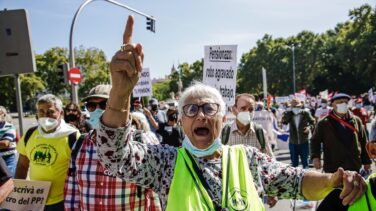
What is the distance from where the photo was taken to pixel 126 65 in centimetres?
169

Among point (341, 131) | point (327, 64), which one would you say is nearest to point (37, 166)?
point (341, 131)

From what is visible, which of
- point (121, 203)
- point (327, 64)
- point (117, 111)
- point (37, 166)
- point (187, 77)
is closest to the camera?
point (117, 111)

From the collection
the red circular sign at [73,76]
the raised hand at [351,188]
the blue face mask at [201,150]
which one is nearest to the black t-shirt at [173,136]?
the blue face mask at [201,150]

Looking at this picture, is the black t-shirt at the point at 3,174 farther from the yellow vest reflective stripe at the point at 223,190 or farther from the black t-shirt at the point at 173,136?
the black t-shirt at the point at 173,136

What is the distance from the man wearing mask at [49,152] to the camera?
147 inches

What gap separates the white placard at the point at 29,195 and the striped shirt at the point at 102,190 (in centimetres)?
93

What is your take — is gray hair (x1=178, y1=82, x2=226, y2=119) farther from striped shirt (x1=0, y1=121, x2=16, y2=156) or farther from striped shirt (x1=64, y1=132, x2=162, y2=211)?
striped shirt (x1=0, y1=121, x2=16, y2=156)

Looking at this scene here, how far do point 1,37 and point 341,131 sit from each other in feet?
16.7

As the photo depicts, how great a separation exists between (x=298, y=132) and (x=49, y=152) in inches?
255

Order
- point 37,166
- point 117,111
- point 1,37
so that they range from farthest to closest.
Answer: point 1,37
point 37,166
point 117,111

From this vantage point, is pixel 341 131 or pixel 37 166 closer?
pixel 37 166

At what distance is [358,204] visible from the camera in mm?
1874

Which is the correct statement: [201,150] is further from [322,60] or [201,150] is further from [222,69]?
[322,60]

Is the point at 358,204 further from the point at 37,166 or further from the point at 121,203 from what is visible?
the point at 37,166
